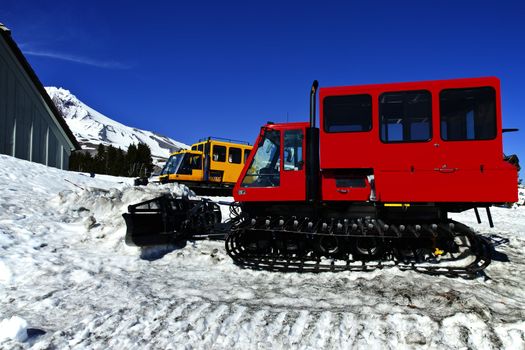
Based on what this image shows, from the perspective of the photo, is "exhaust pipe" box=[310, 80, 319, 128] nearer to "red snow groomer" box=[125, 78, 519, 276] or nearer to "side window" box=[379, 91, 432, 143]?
"red snow groomer" box=[125, 78, 519, 276]

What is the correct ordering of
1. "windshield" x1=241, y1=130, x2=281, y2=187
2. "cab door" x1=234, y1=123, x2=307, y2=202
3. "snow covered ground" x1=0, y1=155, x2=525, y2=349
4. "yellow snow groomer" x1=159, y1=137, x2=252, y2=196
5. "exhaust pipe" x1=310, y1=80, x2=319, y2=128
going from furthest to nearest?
1. "yellow snow groomer" x1=159, y1=137, x2=252, y2=196
2. "windshield" x1=241, y1=130, x2=281, y2=187
3. "cab door" x1=234, y1=123, x2=307, y2=202
4. "exhaust pipe" x1=310, y1=80, x2=319, y2=128
5. "snow covered ground" x1=0, y1=155, x2=525, y2=349

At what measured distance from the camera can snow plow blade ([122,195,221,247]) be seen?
6961 millimetres

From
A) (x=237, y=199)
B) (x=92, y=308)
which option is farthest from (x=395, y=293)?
(x=92, y=308)

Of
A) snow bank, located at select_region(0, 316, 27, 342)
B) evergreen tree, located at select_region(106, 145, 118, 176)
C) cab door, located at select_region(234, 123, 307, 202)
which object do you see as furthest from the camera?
evergreen tree, located at select_region(106, 145, 118, 176)

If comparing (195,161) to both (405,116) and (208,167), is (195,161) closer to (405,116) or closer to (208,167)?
(208,167)

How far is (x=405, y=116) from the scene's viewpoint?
22.3 ft

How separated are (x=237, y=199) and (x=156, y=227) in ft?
5.94

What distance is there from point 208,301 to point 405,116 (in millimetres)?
4893

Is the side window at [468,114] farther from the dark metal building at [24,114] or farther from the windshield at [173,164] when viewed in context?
the windshield at [173,164]

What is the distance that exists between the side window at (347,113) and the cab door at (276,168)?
2.13 ft

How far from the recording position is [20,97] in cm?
1683

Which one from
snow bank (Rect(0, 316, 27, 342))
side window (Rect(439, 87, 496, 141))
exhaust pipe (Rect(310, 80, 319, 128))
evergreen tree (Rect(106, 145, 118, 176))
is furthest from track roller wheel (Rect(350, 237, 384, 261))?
evergreen tree (Rect(106, 145, 118, 176))

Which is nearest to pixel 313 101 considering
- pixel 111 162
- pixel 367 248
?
pixel 367 248

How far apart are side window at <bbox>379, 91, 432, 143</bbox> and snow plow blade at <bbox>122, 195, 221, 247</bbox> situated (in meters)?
4.65
